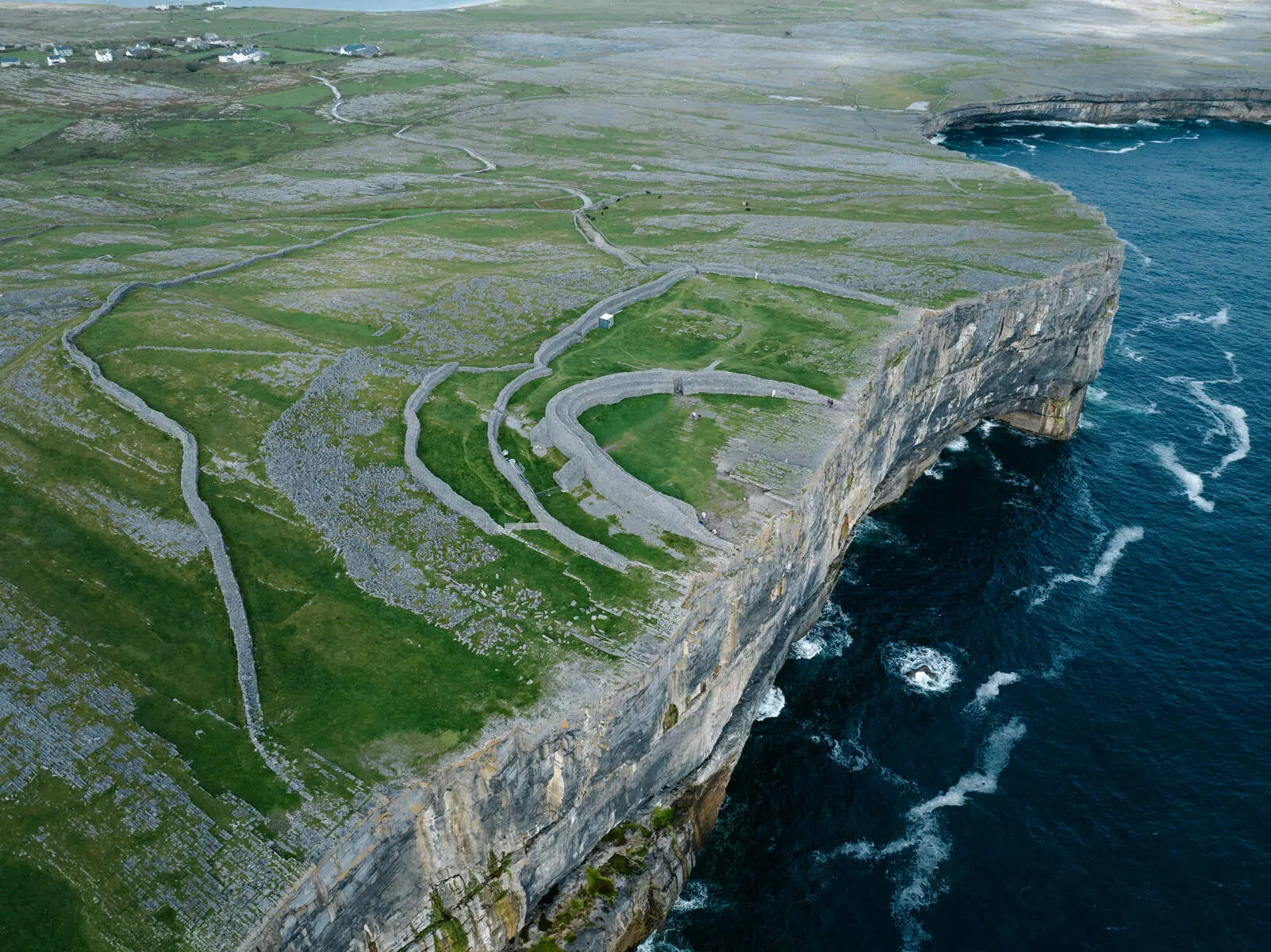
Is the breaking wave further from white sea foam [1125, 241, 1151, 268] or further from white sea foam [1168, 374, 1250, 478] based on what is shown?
white sea foam [1125, 241, 1151, 268]

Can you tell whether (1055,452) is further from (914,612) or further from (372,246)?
(372,246)

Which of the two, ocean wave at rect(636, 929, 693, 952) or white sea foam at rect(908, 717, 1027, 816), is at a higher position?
white sea foam at rect(908, 717, 1027, 816)

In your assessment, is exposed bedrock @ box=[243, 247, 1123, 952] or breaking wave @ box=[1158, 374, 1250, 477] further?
breaking wave @ box=[1158, 374, 1250, 477]

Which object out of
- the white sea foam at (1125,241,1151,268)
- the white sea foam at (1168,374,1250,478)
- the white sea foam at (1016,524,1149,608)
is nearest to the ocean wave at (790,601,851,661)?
the white sea foam at (1016,524,1149,608)

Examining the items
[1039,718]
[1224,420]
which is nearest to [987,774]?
[1039,718]

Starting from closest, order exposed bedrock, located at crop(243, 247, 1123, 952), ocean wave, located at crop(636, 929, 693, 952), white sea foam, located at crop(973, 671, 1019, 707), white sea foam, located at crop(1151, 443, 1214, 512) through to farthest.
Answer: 1. exposed bedrock, located at crop(243, 247, 1123, 952)
2. ocean wave, located at crop(636, 929, 693, 952)
3. white sea foam, located at crop(973, 671, 1019, 707)
4. white sea foam, located at crop(1151, 443, 1214, 512)

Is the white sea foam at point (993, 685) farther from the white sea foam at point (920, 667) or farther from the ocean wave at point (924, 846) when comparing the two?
the ocean wave at point (924, 846)
